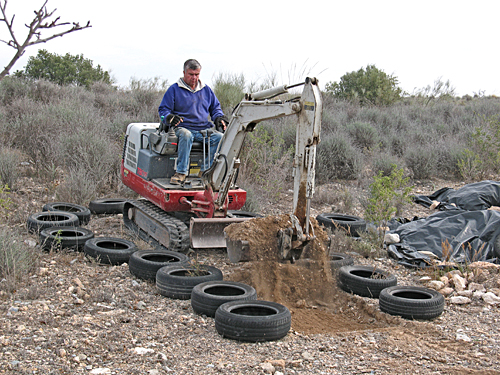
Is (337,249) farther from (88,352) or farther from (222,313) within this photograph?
(88,352)

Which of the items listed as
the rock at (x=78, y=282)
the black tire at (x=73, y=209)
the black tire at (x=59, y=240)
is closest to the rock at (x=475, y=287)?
the rock at (x=78, y=282)

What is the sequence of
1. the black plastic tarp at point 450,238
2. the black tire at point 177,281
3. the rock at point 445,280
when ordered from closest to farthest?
the black tire at point 177,281
the rock at point 445,280
the black plastic tarp at point 450,238

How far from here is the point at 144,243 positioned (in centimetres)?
754

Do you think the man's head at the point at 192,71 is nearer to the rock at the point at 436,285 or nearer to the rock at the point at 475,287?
the rock at the point at 436,285

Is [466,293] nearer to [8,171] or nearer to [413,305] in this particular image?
[413,305]

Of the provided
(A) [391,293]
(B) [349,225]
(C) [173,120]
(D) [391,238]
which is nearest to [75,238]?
(C) [173,120]

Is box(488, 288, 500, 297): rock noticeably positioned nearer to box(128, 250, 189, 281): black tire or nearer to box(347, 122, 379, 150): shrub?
box(128, 250, 189, 281): black tire

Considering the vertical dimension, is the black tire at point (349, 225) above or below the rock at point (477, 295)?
above

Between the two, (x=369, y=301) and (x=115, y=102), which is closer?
(x=369, y=301)

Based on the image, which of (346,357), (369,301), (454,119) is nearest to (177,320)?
(346,357)

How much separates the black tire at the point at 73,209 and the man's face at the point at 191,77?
2708mm

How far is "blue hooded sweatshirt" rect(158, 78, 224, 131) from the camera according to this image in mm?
7734

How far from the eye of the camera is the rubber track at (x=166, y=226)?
7.03 metres

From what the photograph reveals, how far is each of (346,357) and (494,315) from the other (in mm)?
2157
